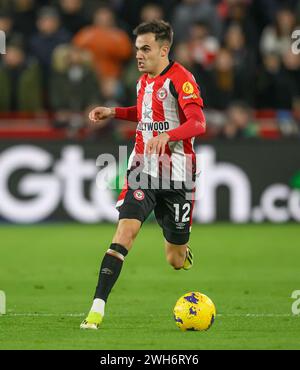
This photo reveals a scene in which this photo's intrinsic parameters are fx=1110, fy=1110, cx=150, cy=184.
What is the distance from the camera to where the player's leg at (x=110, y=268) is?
8.48m

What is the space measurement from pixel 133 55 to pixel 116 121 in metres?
1.71

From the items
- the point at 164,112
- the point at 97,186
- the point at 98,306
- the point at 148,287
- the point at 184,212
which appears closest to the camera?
the point at 98,306

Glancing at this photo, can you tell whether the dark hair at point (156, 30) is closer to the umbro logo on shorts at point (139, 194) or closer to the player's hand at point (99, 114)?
the player's hand at point (99, 114)

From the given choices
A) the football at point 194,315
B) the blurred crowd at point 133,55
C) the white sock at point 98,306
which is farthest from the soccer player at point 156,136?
the blurred crowd at point 133,55

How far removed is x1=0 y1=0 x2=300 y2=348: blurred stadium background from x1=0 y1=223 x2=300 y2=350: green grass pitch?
0.14m

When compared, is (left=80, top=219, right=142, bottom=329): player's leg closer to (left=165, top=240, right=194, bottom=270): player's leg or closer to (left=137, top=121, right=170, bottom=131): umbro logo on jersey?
(left=137, top=121, right=170, bottom=131): umbro logo on jersey

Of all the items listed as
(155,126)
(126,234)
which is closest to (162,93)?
(155,126)

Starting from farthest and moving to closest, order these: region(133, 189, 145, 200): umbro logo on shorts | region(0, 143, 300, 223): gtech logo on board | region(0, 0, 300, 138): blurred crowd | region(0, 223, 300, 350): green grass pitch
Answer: region(0, 0, 300, 138): blurred crowd → region(0, 143, 300, 223): gtech logo on board → region(133, 189, 145, 200): umbro logo on shorts → region(0, 223, 300, 350): green grass pitch

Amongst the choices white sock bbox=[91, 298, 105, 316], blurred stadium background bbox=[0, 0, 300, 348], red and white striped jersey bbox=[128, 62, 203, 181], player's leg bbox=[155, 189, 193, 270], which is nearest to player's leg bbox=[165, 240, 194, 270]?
player's leg bbox=[155, 189, 193, 270]

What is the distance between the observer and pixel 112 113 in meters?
9.57

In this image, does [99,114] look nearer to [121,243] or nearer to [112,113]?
[112,113]

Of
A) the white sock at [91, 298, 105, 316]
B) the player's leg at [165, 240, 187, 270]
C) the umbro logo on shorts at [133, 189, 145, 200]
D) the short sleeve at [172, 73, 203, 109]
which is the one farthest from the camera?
the player's leg at [165, 240, 187, 270]

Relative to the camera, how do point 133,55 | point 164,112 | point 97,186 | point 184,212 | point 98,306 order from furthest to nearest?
point 133,55 → point 97,186 → point 184,212 → point 164,112 → point 98,306

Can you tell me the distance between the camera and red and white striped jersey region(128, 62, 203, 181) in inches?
363
